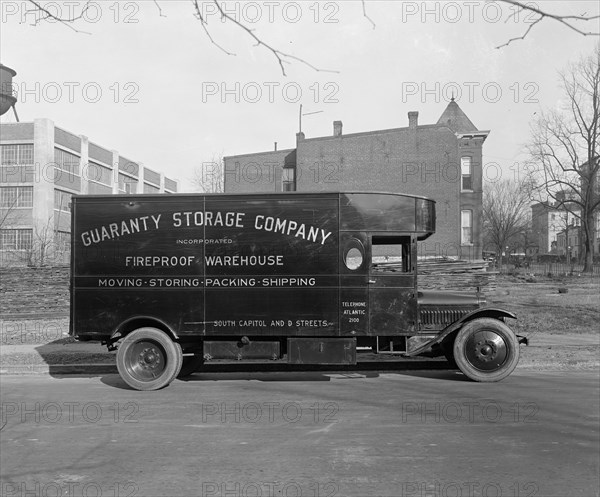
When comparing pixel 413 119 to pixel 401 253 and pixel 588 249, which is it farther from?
pixel 401 253

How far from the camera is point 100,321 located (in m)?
9.55

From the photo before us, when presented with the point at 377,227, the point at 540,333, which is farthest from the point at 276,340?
the point at 540,333

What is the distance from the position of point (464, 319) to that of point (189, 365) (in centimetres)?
488

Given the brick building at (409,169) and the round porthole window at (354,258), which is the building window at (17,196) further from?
the round porthole window at (354,258)

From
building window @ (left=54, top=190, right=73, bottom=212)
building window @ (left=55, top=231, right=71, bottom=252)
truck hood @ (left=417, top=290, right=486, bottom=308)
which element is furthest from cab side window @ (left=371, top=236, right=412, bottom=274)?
building window @ (left=54, top=190, right=73, bottom=212)

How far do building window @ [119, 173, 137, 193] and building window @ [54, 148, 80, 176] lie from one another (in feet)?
24.3

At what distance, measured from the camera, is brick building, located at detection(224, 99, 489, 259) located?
39.1 metres

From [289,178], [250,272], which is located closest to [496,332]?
[250,272]

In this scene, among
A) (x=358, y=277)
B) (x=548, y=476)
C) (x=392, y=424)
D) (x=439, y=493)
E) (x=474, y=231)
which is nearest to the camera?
(x=439, y=493)

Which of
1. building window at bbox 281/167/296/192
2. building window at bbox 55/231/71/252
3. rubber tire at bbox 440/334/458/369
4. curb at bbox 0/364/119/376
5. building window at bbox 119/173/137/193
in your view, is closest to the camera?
rubber tire at bbox 440/334/458/369

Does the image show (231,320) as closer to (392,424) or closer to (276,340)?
(276,340)

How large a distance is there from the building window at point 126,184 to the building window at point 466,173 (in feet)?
114

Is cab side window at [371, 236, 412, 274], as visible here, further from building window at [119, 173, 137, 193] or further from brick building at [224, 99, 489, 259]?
building window at [119, 173, 137, 193]

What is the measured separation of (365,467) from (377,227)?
4.66 m
